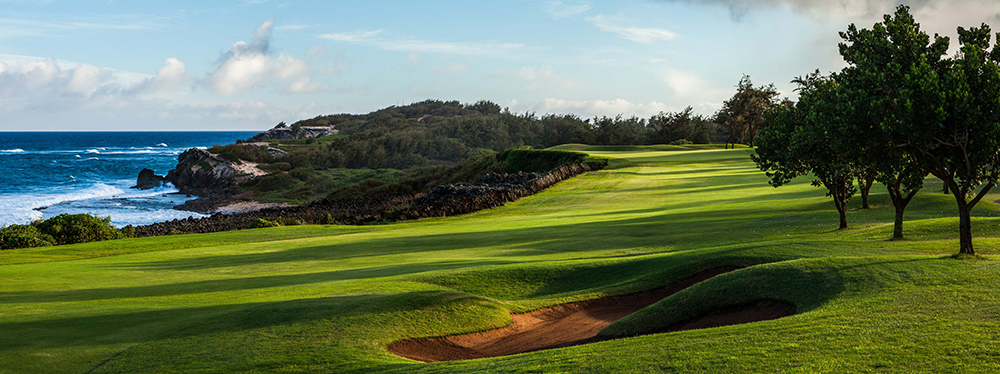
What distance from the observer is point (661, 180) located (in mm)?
41812

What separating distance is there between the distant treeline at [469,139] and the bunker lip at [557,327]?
6791 centimetres

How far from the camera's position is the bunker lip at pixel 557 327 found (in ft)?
33.1

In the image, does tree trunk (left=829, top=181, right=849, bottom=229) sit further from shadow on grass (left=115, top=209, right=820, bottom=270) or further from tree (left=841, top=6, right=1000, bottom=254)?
tree (left=841, top=6, right=1000, bottom=254)

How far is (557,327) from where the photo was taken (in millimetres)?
11859

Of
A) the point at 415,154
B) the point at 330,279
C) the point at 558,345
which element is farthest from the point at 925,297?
the point at 415,154

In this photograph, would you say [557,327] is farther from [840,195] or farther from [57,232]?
[57,232]

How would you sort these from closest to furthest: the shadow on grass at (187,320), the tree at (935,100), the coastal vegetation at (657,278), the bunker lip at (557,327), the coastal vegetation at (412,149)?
the coastal vegetation at (657,278)
the shadow on grass at (187,320)
the bunker lip at (557,327)
the tree at (935,100)
the coastal vegetation at (412,149)

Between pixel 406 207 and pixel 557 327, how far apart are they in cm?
2582

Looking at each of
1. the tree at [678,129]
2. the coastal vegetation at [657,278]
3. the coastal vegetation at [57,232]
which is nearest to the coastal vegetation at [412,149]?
the tree at [678,129]

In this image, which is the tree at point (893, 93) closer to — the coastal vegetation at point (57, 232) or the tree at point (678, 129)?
the coastal vegetation at point (57, 232)

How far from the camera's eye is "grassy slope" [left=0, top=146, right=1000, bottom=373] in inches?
289

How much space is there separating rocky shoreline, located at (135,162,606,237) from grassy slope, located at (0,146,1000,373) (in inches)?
364

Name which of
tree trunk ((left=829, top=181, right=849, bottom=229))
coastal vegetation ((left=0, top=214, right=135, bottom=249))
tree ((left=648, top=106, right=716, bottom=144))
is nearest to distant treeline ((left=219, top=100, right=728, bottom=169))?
tree ((left=648, top=106, right=716, bottom=144))

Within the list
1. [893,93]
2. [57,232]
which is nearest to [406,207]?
[57,232]
